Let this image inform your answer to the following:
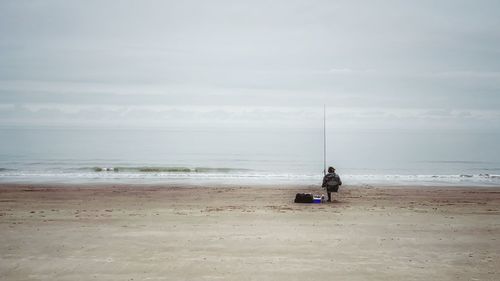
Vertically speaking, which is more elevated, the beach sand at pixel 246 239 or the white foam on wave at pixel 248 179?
the beach sand at pixel 246 239

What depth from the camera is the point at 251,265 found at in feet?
29.7

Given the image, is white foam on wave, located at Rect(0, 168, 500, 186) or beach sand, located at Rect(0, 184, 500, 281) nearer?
beach sand, located at Rect(0, 184, 500, 281)

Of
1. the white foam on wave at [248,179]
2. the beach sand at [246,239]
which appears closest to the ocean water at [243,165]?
the white foam on wave at [248,179]

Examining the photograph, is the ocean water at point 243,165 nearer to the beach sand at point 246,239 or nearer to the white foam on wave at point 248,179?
the white foam on wave at point 248,179

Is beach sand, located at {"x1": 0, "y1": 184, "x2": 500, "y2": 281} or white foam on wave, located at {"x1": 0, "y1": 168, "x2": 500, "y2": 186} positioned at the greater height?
beach sand, located at {"x1": 0, "y1": 184, "x2": 500, "y2": 281}

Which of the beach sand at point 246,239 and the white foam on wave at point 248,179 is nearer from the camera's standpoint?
the beach sand at point 246,239

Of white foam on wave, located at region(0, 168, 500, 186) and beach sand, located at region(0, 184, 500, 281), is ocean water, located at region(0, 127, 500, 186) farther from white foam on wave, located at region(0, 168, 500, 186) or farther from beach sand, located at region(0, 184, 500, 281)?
beach sand, located at region(0, 184, 500, 281)

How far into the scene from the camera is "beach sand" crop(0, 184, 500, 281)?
340 inches

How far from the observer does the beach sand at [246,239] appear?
8.64 m

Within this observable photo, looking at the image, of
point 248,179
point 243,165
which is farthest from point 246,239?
point 243,165

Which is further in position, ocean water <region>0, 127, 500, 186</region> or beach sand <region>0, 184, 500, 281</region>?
ocean water <region>0, 127, 500, 186</region>

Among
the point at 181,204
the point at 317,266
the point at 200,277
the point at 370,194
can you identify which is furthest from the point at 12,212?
the point at 370,194

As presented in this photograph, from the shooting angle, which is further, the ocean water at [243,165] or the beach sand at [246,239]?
the ocean water at [243,165]

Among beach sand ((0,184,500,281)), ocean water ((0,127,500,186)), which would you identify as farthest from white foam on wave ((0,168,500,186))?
beach sand ((0,184,500,281))
